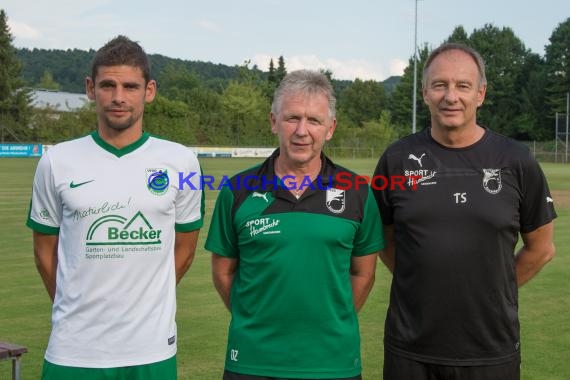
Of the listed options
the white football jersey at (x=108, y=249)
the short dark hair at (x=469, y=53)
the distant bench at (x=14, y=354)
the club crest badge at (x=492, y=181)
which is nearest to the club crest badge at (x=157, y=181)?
the white football jersey at (x=108, y=249)

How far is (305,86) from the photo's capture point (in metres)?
3.17

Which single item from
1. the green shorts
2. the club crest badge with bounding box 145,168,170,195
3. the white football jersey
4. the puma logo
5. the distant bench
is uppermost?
the puma logo

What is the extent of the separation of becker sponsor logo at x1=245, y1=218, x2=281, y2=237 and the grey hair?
0.53 metres

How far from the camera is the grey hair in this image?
318 cm

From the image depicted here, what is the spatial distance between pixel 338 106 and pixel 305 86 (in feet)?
248

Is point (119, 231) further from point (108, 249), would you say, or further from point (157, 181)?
point (157, 181)

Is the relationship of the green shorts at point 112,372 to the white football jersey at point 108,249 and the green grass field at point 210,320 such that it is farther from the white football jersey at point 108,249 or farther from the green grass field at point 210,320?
the green grass field at point 210,320

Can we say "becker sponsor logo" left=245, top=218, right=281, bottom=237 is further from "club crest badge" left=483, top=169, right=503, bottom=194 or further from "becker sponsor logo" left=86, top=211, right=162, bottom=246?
"club crest badge" left=483, top=169, right=503, bottom=194

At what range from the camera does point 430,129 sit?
3629mm

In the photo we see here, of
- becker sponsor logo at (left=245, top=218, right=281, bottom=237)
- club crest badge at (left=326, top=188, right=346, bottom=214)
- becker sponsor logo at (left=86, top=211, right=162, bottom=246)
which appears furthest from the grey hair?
becker sponsor logo at (left=86, top=211, right=162, bottom=246)

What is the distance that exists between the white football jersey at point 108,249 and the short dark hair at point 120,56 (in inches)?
15.6

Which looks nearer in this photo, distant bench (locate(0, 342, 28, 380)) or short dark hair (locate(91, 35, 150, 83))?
short dark hair (locate(91, 35, 150, 83))

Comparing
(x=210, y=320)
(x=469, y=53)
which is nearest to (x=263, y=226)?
(x=469, y=53)

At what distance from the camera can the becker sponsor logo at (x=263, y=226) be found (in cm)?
311
